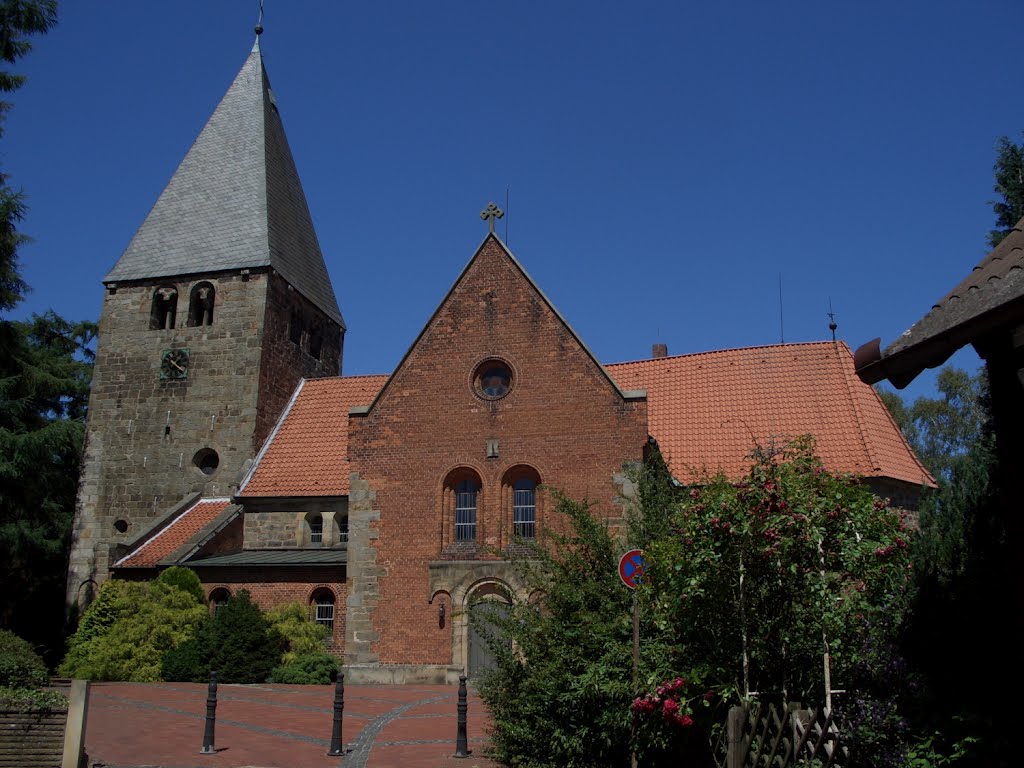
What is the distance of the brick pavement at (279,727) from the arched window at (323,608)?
4.72m

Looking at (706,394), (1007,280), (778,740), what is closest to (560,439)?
(706,394)

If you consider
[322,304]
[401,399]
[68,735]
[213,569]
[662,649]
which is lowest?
[68,735]

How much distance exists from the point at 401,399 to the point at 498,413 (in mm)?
2708

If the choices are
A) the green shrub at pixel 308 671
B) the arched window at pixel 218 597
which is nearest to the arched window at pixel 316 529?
the arched window at pixel 218 597

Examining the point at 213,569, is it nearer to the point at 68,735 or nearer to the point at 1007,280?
the point at 68,735

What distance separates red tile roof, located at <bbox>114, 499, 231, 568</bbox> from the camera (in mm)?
28828

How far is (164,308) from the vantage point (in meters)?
36.3

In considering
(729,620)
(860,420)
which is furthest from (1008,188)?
(729,620)

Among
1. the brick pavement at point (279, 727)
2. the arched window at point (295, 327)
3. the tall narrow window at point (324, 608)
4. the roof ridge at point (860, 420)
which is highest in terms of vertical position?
the arched window at point (295, 327)

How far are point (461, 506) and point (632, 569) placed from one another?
12905 millimetres

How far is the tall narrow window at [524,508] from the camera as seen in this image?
2298 cm

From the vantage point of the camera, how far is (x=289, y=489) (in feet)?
97.6

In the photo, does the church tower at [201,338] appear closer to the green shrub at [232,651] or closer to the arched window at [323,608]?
the arched window at [323,608]

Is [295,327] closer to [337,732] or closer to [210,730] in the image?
[210,730]
